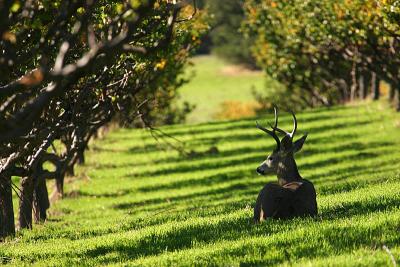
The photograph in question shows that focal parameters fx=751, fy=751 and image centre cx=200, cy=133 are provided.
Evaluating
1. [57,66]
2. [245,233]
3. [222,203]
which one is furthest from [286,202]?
[222,203]

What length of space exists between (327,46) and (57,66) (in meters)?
43.7

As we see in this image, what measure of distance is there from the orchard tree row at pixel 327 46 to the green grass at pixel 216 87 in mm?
22109

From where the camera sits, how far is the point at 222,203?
23.0 m

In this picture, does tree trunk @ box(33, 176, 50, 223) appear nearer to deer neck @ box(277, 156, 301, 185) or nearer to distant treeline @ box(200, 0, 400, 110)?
deer neck @ box(277, 156, 301, 185)

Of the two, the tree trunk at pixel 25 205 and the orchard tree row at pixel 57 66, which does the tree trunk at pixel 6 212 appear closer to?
the orchard tree row at pixel 57 66

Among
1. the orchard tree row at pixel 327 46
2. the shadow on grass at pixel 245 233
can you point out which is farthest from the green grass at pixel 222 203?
the orchard tree row at pixel 327 46

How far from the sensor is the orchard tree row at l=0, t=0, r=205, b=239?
9.43 meters

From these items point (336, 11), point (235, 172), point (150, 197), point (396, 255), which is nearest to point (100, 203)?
point (150, 197)

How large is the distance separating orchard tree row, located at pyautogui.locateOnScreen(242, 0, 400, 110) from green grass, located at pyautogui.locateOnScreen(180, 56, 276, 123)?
22109 mm

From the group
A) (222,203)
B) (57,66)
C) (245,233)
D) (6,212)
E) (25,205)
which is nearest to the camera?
(57,66)

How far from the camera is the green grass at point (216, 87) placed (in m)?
98.6

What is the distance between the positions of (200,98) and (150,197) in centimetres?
8043

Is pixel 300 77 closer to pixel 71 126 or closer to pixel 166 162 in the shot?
pixel 166 162

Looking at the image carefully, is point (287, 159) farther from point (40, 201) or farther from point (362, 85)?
point (362, 85)
